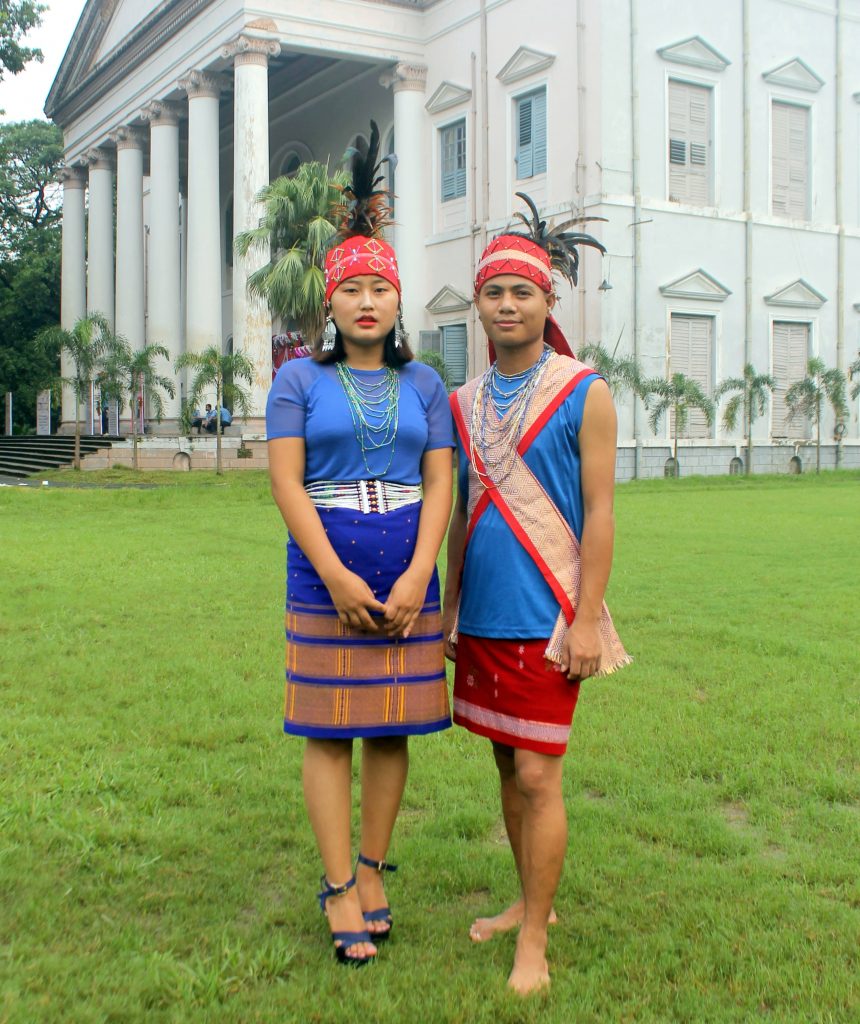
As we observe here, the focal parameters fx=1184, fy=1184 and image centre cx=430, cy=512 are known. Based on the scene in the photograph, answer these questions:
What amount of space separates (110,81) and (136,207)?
4.29 m

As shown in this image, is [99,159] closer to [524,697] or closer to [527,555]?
[527,555]

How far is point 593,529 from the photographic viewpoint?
311 centimetres

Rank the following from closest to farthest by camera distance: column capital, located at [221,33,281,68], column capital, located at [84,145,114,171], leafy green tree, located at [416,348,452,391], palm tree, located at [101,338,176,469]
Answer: leafy green tree, located at [416,348,452,391] → palm tree, located at [101,338,176,469] → column capital, located at [221,33,281,68] → column capital, located at [84,145,114,171]

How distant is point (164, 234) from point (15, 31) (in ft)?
23.5

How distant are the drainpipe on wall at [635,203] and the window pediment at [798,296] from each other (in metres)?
4.15

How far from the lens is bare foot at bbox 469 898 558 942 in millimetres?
3207

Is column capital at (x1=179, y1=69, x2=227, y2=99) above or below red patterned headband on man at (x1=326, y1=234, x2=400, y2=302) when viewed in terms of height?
above

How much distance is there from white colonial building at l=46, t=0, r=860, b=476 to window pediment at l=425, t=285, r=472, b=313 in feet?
0.22

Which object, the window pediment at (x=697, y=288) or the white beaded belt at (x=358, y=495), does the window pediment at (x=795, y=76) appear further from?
the white beaded belt at (x=358, y=495)

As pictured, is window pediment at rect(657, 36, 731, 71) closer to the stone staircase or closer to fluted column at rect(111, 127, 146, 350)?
the stone staircase

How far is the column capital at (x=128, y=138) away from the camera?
36344 mm

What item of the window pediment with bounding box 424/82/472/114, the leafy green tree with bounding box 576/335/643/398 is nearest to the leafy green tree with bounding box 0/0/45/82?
the window pediment with bounding box 424/82/472/114

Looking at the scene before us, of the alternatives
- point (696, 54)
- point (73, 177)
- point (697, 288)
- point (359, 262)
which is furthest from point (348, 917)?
point (73, 177)

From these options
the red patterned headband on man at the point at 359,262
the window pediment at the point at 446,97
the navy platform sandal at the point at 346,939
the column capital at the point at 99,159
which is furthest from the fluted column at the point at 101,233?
the navy platform sandal at the point at 346,939
